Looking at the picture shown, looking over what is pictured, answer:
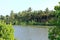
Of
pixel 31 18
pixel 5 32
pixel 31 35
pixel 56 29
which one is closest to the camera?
pixel 56 29

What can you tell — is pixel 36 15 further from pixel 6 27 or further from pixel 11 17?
pixel 6 27

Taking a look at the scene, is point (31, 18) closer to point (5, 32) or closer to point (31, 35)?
point (31, 35)

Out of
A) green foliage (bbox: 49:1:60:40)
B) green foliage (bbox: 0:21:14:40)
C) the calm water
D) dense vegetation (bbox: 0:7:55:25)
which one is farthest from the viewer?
dense vegetation (bbox: 0:7:55:25)

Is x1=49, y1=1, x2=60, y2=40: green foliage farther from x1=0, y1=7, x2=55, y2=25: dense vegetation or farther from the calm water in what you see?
x1=0, y1=7, x2=55, y2=25: dense vegetation

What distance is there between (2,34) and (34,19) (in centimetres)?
8464

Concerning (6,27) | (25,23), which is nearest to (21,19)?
(25,23)

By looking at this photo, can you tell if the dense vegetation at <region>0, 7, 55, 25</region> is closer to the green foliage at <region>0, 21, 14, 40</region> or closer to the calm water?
the calm water

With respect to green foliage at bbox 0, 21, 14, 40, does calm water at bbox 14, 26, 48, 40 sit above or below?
below

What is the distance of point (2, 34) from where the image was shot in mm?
19734

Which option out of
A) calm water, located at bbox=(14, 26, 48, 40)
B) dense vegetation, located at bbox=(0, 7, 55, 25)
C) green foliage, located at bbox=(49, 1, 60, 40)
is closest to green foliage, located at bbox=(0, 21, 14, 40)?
green foliage, located at bbox=(49, 1, 60, 40)

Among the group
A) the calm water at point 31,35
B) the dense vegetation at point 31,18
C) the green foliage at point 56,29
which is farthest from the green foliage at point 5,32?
the dense vegetation at point 31,18

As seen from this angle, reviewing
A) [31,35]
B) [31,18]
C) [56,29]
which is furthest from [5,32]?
[31,18]

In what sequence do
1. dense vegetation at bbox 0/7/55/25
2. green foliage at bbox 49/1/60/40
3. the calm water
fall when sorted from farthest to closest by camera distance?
dense vegetation at bbox 0/7/55/25 → the calm water → green foliage at bbox 49/1/60/40

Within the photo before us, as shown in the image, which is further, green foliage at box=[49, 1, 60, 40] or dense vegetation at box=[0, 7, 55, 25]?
dense vegetation at box=[0, 7, 55, 25]
